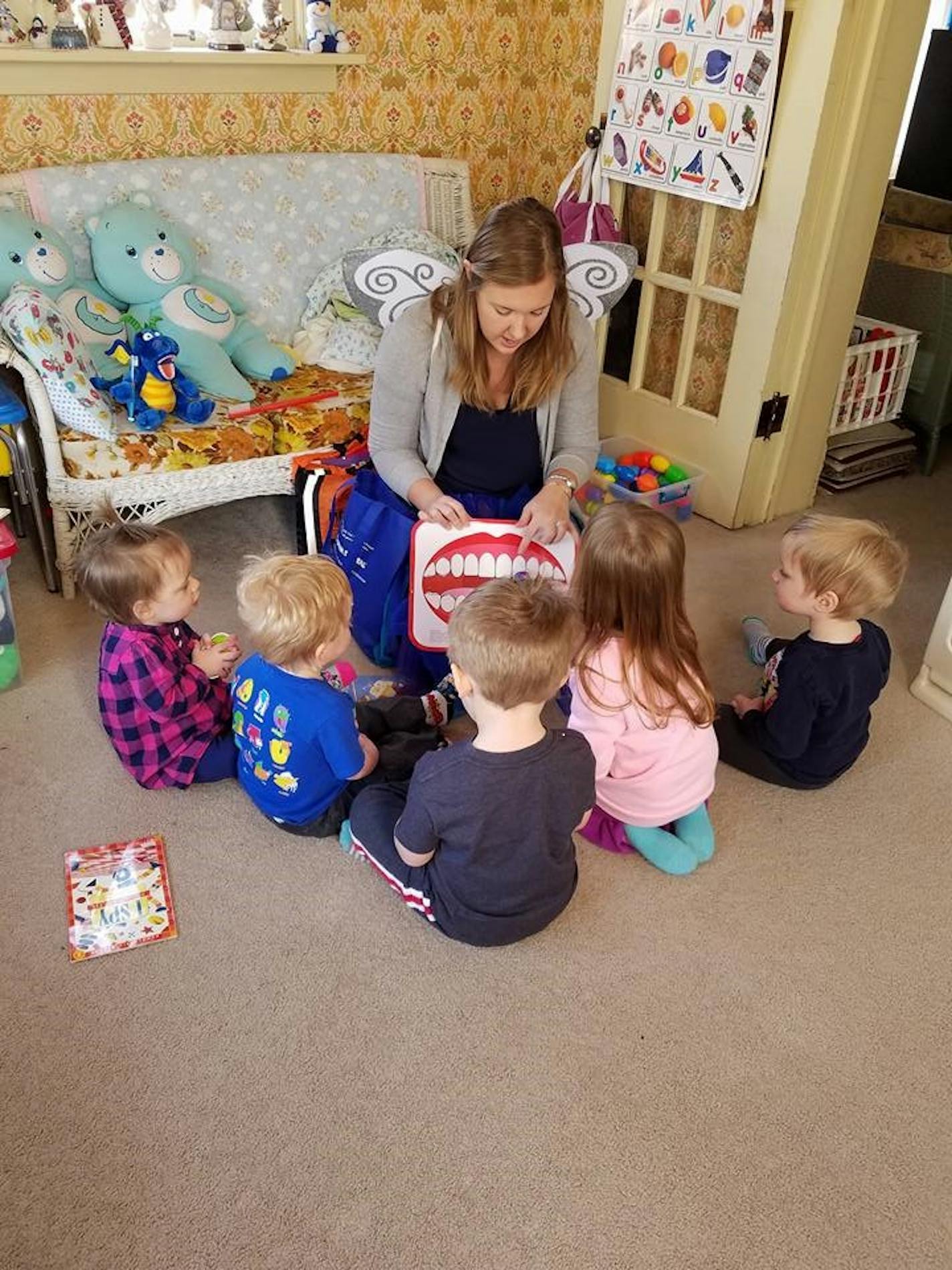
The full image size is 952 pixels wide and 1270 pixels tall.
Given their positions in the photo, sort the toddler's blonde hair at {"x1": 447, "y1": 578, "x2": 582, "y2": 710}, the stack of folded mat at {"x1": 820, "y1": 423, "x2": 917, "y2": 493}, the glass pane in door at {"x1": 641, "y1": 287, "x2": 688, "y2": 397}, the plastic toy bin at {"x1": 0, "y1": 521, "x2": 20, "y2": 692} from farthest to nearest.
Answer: the stack of folded mat at {"x1": 820, "y1": 423, "x2": 917, "y2": 493}
the glass pane in door at {"x1": 641, "y1": 287, "x2": 688, "y2": 397}
the plastic toy bin at {"x1": 0, "y1": 521, "x2": 20, "y2": 692}
the toddler's blonde hair at {"x1": 447, "y1": 578, "x2": 582, "y2": 710}

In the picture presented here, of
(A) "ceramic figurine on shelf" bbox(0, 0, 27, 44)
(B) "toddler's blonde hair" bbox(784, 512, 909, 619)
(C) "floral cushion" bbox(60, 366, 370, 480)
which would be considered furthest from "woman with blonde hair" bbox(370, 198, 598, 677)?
(A) "ceramic figurine on shelf" bbox(0, 0, 27, 44)

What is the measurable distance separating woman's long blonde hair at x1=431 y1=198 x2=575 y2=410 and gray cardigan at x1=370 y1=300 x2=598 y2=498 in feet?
0.12

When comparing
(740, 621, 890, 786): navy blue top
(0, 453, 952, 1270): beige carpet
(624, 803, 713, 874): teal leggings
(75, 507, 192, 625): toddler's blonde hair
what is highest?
(75, 507, 192, 625): toddler's blonde hair

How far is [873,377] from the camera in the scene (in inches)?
126

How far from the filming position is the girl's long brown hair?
1698mm

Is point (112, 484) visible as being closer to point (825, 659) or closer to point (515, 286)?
point (515, 286)

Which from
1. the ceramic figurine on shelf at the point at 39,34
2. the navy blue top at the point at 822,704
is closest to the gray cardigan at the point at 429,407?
the navy blue top at the point at 822,704

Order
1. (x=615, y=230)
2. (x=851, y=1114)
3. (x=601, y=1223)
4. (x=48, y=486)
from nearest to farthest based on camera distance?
(x=601, y=1223) < (x=851, y=1114) < (x=48, y=486) < (x=615, y=230)

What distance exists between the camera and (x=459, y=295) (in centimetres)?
206

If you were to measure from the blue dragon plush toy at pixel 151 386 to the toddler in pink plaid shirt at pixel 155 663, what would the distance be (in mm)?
614

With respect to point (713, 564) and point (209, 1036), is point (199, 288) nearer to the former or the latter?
point (713, 564)

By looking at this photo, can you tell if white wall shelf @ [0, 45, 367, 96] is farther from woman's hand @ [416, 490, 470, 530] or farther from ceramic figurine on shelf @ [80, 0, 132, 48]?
woman's hand @ [416, 490, 470, 530]

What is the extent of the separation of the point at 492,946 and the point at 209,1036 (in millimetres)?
458

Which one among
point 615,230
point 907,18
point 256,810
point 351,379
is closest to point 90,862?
point 256,810
